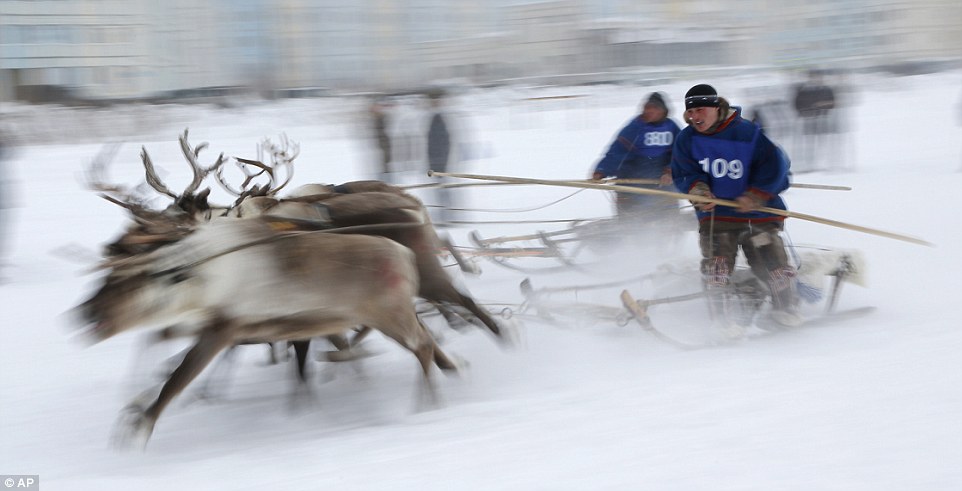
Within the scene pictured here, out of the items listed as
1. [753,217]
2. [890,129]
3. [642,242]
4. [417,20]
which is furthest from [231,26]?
[753,217]

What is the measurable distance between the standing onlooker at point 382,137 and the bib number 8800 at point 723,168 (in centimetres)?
631

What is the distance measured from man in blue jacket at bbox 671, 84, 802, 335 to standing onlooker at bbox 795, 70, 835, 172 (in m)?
9.40

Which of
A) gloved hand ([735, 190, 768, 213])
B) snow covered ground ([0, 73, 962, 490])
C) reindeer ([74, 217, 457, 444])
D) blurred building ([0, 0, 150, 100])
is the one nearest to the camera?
snow covered ground ([0, 73, 962, 490])

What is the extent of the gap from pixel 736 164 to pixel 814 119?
32.8 feet

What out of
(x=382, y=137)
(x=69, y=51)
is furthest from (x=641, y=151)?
(x=69, y=51)

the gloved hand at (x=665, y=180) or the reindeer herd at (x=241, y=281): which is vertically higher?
the gloved hand at (x=665, y=180)

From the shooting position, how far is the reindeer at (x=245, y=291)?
3953mm

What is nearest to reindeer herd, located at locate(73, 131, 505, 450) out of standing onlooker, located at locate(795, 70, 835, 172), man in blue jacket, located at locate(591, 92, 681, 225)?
man in blue jacket, located at locate(591, 92, 681, 225)

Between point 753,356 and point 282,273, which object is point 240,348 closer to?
point 282,273

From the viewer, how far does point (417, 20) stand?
33375 mm

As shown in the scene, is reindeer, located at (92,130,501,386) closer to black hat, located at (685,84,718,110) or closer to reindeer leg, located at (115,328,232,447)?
reindeer leg, located at (115,328,232,447)

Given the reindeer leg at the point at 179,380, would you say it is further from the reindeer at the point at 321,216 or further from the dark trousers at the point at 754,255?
the dark trousers at the point at 754,255

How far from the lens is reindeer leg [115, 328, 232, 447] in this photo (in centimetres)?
397

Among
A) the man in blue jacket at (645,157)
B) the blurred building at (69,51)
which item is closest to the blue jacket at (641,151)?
the man in blue jacket at (645,157)
